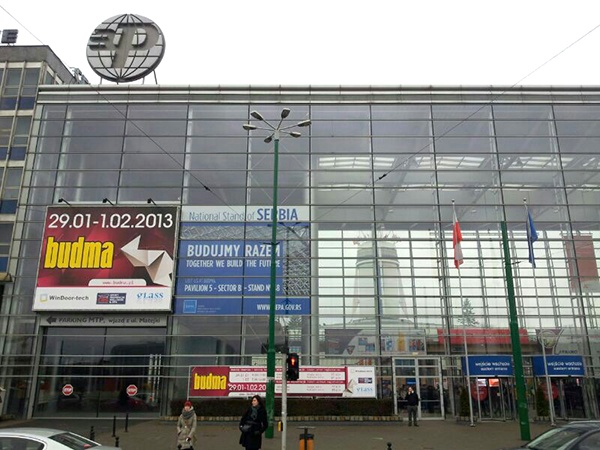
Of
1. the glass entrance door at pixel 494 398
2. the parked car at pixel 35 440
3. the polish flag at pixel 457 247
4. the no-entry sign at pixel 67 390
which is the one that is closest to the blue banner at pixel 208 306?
the no-entry sign at pixel 67 390

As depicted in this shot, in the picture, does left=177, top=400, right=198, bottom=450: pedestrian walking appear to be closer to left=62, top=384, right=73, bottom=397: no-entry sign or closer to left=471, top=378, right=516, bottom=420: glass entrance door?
left=62, top=384, right=73, bottom=397: no-entry sign

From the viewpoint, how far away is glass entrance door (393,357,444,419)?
23156 millimetres

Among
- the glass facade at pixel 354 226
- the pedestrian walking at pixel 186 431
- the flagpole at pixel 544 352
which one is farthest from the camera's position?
the glass facade at pixel 354 226

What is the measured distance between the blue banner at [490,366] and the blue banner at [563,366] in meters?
1.46

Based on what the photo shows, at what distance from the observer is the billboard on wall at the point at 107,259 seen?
24.3 meters

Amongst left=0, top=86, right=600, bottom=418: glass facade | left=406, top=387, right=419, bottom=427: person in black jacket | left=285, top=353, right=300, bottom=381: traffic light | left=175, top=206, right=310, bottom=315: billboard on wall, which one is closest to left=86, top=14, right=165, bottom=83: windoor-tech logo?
left=0, top=86, right=600, bottom=418: glass facade

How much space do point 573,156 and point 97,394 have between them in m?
27.3

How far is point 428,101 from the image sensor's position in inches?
1099

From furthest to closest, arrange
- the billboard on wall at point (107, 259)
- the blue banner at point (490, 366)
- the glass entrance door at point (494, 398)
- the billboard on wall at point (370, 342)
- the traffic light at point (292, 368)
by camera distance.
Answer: the billboard on wall at point (107, 259) → the billboard on wall at point (370, 342) → the blue banner at point (490, 366) → the glass entrance door at point (494, 398) → the traffic light at point (292, 368)

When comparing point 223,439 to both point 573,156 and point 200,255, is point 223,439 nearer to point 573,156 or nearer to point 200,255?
point 200,255

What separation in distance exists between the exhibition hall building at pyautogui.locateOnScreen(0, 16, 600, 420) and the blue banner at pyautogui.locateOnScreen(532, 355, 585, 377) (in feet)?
0.30

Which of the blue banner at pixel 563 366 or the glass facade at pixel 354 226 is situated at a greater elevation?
the glass facade at pixel 354 226

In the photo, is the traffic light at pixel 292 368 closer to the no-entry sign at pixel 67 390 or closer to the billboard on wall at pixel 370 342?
the billboard on wall at pixel 370 342

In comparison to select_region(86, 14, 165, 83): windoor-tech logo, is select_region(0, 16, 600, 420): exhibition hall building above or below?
below
